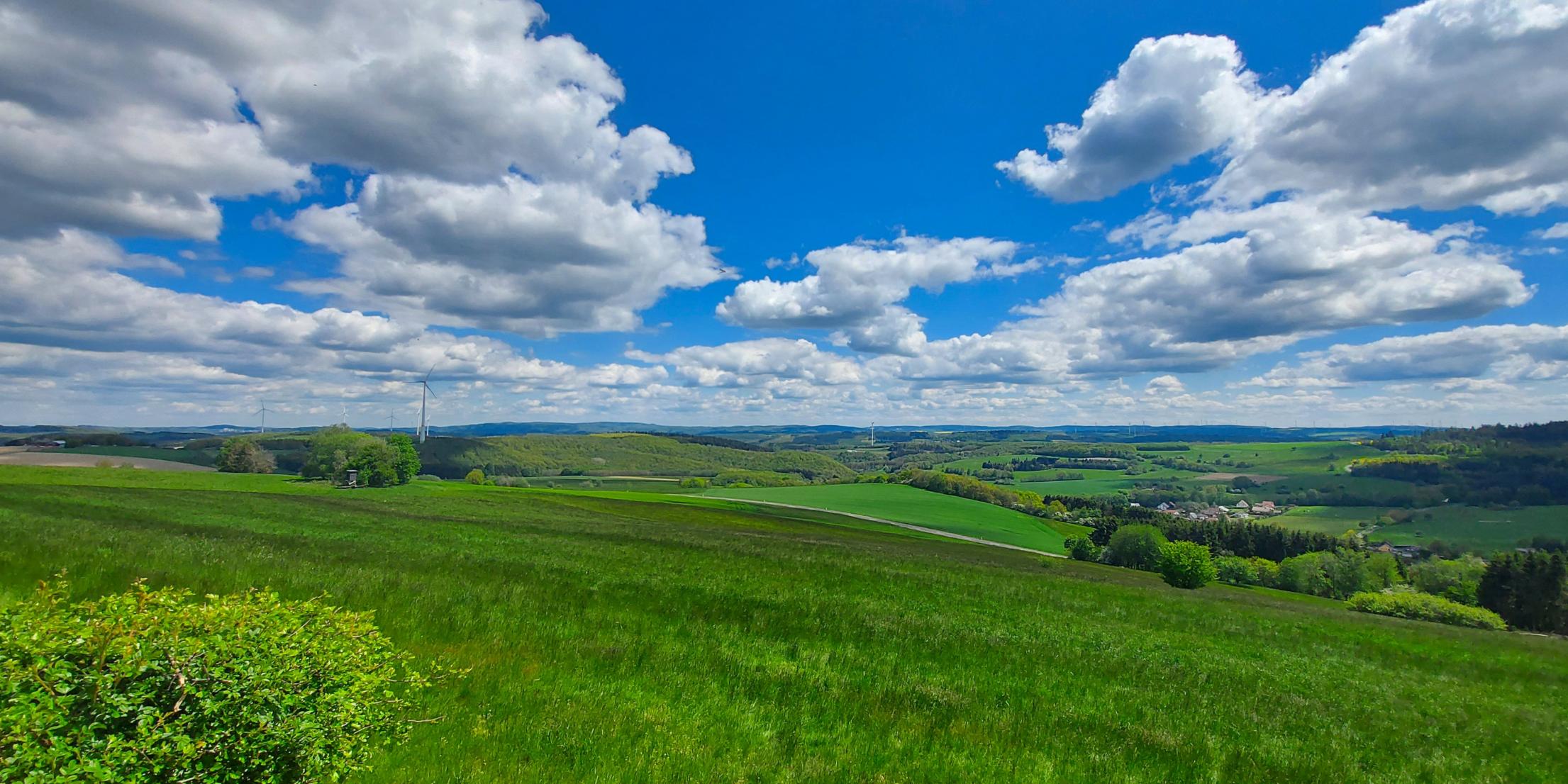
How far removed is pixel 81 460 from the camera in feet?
366

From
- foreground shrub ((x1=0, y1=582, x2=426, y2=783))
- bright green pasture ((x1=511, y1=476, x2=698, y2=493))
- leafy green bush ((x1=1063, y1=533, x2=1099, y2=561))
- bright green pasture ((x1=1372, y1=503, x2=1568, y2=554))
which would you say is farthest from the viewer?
bright green pasture ((x1=511, y1=476, x2=698, y2=493))

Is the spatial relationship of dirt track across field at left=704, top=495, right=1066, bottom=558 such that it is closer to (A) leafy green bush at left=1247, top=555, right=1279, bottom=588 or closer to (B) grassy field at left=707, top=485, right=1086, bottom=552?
(B) grassy field at left=707, top=485, right=1086, bottom=552

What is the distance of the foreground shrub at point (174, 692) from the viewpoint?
3.60 m

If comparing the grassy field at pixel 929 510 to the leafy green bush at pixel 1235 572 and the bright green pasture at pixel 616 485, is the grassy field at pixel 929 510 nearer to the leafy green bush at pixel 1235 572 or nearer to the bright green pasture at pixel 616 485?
the bright green pasture at pixel 616 485

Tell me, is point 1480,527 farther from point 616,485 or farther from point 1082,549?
point 616,485

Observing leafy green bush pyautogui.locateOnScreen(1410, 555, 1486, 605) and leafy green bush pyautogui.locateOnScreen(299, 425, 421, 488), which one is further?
leafy green bush pyautogui.locateOnScreen(299, 425, 421, 488)

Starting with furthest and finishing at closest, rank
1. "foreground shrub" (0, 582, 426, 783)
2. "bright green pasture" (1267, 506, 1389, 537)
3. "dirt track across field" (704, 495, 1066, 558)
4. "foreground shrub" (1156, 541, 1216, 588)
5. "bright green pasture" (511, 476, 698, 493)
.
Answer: "bright green pasture" (511, 476, 698, 493), "bright green pasture" (1267, 506, 1389, 537), "dirt track across field" (704, 495, 1066, 558), "foreground shrub" (1156, 541, 1216, 588), "foreground shrub" (0, 582, 426, 783)

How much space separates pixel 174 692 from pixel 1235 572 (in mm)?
107861

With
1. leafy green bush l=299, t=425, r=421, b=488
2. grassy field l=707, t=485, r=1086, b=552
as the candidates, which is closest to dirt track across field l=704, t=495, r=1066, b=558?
grassy field l=707, t=485, r=1086, b=552

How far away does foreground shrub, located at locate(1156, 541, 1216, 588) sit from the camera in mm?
49719

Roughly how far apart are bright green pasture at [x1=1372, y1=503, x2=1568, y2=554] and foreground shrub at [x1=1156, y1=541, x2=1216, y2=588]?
12522 centimetres

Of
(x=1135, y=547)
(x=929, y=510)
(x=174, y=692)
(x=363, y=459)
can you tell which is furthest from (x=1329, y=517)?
(x=363, y=459)

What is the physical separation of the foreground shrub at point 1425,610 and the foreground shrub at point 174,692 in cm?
7837

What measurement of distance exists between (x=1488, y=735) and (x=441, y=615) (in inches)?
894
